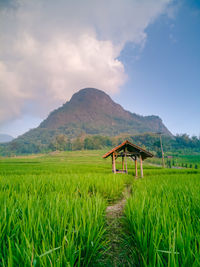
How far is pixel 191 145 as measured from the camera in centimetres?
9056

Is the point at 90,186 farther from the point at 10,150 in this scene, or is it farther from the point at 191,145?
the point at 10,150

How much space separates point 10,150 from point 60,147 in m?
49.5

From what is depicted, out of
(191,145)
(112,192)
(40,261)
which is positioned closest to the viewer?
(40,261)

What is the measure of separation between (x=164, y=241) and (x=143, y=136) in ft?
376

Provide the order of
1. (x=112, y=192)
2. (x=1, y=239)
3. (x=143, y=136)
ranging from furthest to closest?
(x=143, y=136)
(x=112, y=192)
(x=1, y=239)

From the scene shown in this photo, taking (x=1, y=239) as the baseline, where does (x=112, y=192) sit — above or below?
below

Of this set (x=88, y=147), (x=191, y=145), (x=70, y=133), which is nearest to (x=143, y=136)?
(x=191, y=145)

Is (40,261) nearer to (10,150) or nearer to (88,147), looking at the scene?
(88,147)

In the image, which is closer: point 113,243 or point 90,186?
point 113,243

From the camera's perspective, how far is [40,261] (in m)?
0.77

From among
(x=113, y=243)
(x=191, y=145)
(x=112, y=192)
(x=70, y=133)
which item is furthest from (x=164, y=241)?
(x=70, y=133)

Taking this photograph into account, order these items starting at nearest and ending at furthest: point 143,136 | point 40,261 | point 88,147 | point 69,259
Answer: point 40,261, point 69,259, point 88,147, point 143,136

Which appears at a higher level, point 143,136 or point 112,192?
point 143,136

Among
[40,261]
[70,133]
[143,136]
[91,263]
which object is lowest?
[91,263]
